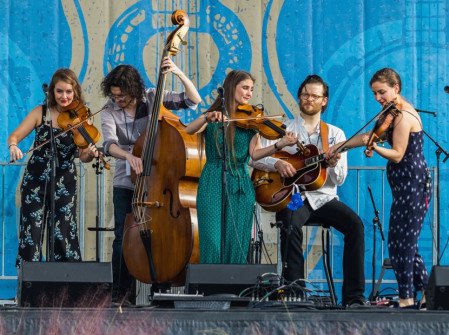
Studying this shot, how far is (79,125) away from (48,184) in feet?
1.40

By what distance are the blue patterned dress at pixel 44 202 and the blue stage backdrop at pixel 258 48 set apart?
122 cm

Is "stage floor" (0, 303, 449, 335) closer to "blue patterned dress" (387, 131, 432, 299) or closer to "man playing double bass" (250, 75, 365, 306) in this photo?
Answer: "blue patterned dress" (387, 131, 432, 299)

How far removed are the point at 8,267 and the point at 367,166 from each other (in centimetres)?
273

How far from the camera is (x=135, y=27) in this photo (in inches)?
248

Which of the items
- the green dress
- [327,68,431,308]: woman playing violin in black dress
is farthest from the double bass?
[327,68,431,308]: woman playing violin in black dress

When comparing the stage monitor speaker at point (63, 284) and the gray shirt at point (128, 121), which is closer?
the stage monitor speaker at point (63, 284)

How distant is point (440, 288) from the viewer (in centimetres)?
336

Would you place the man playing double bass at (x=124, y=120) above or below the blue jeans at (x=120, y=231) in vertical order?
above

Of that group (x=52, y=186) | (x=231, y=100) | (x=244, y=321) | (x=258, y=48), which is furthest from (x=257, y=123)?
(x=244, y=321)

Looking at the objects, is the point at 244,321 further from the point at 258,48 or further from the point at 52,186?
the point at 258,48

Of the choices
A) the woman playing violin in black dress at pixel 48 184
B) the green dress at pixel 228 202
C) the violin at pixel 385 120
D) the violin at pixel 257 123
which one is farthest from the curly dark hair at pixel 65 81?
the violin at pixel 385 120

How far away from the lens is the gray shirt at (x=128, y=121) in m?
5.15

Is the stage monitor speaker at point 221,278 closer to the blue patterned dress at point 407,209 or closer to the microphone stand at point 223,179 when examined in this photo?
the microphone stand at point 223,179

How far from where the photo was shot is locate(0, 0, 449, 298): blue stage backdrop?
625 cm
